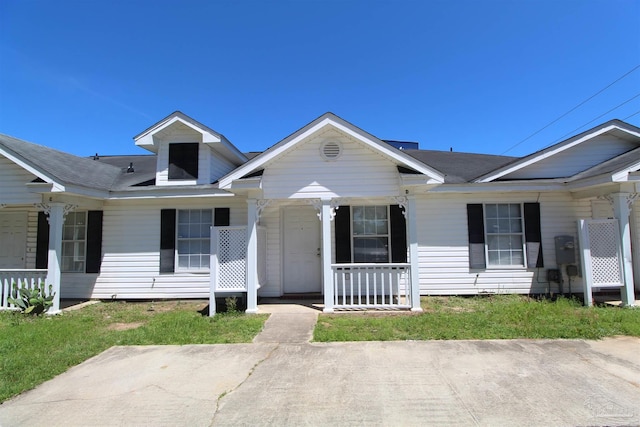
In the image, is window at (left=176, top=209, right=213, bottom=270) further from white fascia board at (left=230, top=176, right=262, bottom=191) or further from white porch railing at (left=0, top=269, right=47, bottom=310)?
white porch railing at (left=0, top=269, right=47, bottom=310)


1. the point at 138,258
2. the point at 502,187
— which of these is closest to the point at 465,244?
the point at 502,187

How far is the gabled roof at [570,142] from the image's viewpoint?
Result: 8555mm

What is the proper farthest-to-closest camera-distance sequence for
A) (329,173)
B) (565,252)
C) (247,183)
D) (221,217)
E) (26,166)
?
1. (221,217)
2. (565,252)
3. (26,166)
4. (329,173)
5. (247,183)

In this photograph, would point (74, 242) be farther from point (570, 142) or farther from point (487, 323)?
point (570, 142)

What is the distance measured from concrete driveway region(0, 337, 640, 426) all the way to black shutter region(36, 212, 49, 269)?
587cm

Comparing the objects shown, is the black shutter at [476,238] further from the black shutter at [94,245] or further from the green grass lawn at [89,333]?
the black shutter at [94,245]

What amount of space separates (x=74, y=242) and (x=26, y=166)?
8.14 ft

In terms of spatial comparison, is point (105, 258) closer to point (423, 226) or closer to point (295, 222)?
point (295, 222)

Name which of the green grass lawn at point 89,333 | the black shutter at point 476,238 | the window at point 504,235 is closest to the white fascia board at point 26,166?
the green grass lawn at point 89,333

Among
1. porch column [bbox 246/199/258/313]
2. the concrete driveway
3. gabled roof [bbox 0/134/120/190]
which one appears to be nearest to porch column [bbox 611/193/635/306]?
the concrete driveway

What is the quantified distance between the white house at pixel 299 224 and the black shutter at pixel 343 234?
3 centimetres

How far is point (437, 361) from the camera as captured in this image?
4422 millimetres

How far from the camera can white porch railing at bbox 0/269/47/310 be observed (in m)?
8.07

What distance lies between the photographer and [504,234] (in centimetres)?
874
